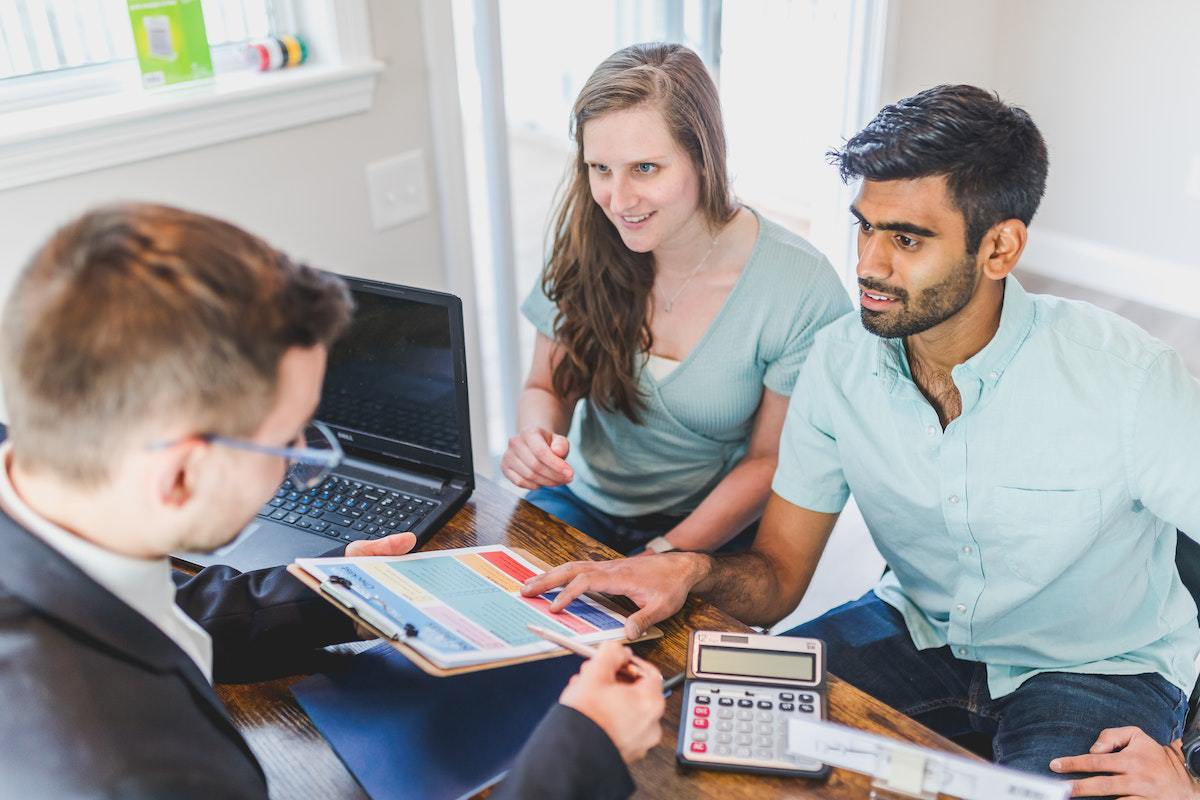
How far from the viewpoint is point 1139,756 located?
3.90 feet

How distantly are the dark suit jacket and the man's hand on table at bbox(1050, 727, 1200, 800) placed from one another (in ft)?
1.90

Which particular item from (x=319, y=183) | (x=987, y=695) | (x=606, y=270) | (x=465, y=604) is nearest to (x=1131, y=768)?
(x=987, y=695)

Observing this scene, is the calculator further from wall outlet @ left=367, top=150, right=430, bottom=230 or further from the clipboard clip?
wall outlet @ left=367, top=150, right=430, bottom=230

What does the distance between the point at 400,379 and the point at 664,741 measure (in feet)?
2.09

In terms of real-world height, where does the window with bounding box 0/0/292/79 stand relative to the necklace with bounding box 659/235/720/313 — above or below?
above

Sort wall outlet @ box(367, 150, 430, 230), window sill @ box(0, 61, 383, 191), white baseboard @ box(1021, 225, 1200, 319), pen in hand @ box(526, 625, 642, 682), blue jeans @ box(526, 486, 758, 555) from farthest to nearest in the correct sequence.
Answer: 1. white baseboard @ box(1021, 225, 1200, 319)
2. wall outlet @ box(367, 150, 430, 230)
3. blue jeans @ box(526, 486, 758, 555)
4. window sill @ box(0, 61, 383, 191)
5. pen in hand @ box(526, 625, 642, 682)

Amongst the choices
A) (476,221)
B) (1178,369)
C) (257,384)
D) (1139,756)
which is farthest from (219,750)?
(476,221)

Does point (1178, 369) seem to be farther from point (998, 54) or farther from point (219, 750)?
point (998, 54)

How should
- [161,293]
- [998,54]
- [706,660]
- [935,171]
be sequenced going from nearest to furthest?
[161,293]
[706,660]
[935,171]
[998,54]

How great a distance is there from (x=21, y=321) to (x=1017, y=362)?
3.57ft

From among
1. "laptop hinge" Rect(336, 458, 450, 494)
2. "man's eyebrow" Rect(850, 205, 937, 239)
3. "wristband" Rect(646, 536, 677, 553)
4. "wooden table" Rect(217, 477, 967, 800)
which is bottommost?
"wristband" Rect(646, 536, 677, 553)

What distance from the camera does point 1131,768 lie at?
1.18 metres

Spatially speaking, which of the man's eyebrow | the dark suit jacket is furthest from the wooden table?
the man's eyebrow

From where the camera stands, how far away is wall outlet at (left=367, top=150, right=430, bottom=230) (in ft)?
6.55
